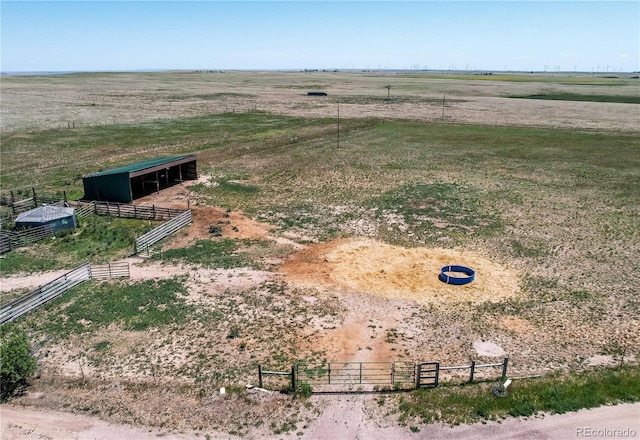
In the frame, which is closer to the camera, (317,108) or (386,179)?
(386,179)

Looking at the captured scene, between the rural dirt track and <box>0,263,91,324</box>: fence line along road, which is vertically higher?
<box>0,263,91,324</box>: fence line along road

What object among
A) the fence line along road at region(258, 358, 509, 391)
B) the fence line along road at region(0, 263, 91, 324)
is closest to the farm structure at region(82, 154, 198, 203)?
the fence line along road at region(0, 263, 91, 324)

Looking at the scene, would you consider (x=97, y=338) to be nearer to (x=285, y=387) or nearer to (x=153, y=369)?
(x=153, y=369)

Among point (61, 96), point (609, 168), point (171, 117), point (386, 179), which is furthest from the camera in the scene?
point (61, 96)

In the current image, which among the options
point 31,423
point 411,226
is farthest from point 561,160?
point 31,423

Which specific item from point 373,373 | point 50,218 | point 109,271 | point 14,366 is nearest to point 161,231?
point 109,271

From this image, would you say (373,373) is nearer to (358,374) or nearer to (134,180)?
(358,374)

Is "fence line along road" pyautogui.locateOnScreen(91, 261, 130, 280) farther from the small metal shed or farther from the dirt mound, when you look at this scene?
the dirt mound
